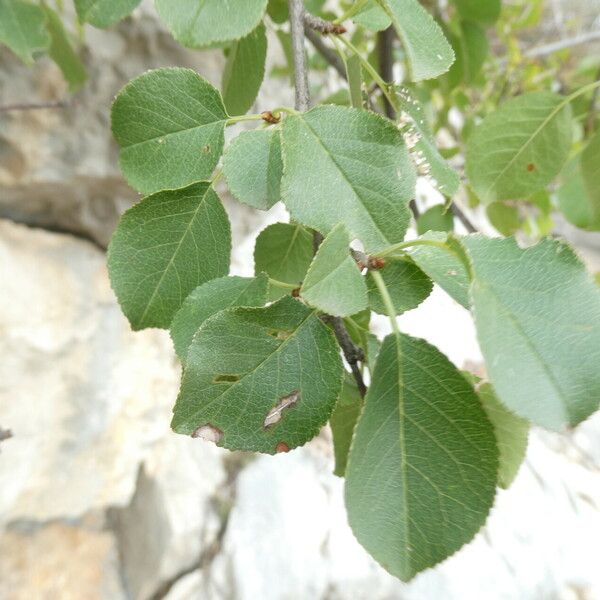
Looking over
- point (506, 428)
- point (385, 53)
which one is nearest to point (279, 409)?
point (506, 428)

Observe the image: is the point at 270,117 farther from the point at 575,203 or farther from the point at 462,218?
the point at 575,203

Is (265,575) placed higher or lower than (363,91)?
lower

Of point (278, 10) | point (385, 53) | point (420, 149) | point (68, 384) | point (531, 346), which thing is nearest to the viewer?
point (531, 346)

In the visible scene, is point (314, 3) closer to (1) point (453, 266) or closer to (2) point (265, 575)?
(1) point (453, 266)

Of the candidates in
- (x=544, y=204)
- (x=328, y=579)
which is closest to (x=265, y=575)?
(x=328, y=579)

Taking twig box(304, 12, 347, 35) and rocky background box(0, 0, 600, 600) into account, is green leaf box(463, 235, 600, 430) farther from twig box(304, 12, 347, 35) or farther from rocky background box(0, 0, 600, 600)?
rocky background box(0, 0, 600, 600)

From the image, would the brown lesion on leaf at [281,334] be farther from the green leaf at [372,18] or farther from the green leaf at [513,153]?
the green leaf at [513,153]
